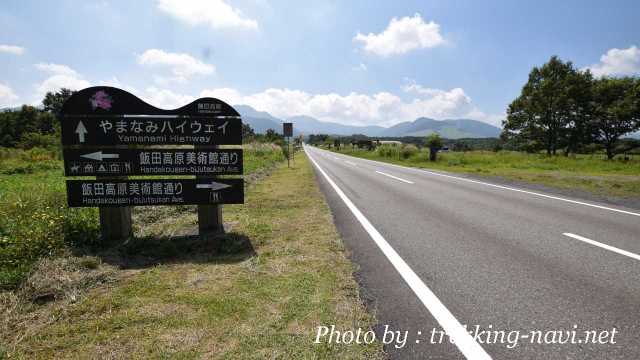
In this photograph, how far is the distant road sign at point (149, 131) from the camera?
A: 5309 millimetres

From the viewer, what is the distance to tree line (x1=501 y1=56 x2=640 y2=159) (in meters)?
37.8

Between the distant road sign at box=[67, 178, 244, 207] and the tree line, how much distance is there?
47731 mm

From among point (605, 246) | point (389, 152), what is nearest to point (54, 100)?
point (389, 152)

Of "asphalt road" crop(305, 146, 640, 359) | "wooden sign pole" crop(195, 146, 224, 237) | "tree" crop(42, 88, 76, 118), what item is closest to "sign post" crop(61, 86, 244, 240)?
"wooden sign pole" crop(195, 146, 224, 237)

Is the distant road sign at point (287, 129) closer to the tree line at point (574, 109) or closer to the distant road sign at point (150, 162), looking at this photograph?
the distant road sign at point (150, 162)

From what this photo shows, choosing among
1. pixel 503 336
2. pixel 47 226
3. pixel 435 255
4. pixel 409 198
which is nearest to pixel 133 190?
pixel 47 226

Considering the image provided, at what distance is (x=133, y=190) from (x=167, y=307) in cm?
301

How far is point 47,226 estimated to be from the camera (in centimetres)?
503

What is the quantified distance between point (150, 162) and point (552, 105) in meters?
50.6

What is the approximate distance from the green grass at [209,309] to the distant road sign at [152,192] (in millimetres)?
753

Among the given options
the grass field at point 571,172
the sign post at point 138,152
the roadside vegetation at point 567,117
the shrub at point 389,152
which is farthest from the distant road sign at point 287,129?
the shrub at point 389,152

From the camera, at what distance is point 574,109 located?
41.4m

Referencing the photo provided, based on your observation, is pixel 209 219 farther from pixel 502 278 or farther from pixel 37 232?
pixel 502 278

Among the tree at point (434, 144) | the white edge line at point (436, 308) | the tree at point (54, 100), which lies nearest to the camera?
the white edge line at point (436, 308)
